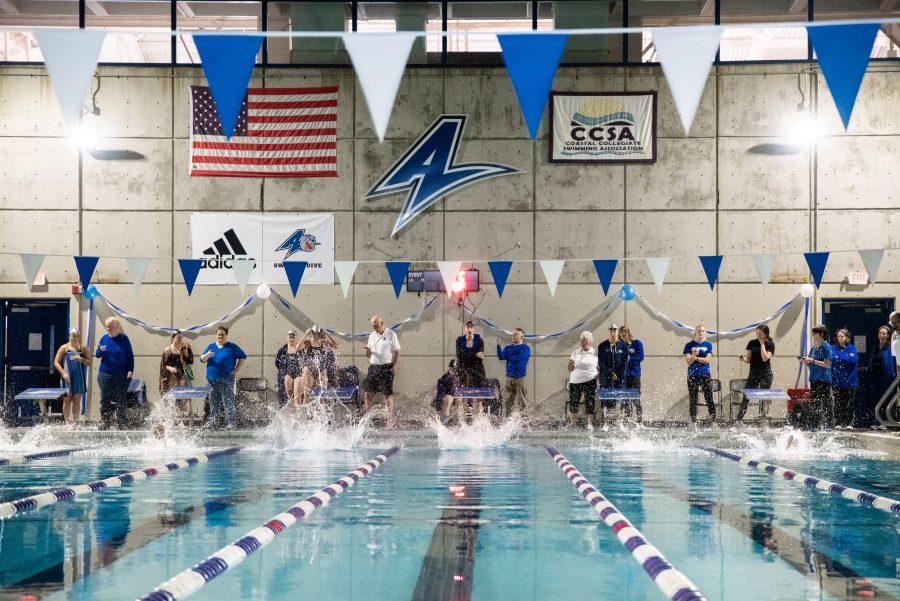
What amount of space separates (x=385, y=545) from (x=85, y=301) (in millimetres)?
13103

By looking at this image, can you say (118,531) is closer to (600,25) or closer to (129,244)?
(129,244)

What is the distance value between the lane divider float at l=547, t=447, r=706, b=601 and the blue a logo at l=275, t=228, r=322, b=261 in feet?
31.2

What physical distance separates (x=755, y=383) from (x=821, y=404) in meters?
1.74

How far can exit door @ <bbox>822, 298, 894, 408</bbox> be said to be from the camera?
1781 centimetres

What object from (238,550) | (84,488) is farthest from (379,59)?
(84,488)

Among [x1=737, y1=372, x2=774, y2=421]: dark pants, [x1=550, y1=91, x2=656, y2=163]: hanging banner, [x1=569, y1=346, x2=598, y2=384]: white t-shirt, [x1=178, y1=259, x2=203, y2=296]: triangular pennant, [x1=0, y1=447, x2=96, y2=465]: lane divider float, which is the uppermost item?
[x1=550, y1=91, x2=656, y2=163]: hanging banner

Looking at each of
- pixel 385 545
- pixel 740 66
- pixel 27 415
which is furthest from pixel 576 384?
pixel 385 545

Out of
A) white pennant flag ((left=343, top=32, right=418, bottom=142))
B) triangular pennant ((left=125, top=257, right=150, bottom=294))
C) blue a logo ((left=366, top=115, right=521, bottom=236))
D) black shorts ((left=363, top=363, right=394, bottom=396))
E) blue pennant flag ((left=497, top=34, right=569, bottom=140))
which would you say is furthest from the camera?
blue a logo ((left=366, top=115, right=521, bottom=236))

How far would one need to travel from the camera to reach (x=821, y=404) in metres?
15.0

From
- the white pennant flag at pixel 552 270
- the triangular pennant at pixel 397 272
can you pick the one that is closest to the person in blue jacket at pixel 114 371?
the triangular pennant at pixel 397 272

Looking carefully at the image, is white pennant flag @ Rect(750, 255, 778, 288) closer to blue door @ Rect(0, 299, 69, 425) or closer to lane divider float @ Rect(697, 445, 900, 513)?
lane divider float @ Rect(697, 445, 900, 513)

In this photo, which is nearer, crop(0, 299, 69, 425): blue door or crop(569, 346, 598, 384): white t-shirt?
crop(569, 346, 598, 384): white t-shirt

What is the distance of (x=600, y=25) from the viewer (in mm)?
18281

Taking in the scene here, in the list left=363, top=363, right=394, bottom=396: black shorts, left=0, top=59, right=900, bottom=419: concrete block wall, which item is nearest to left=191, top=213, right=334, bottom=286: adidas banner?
left=0, top=59, right=900, bottom=419: concrete block wall
